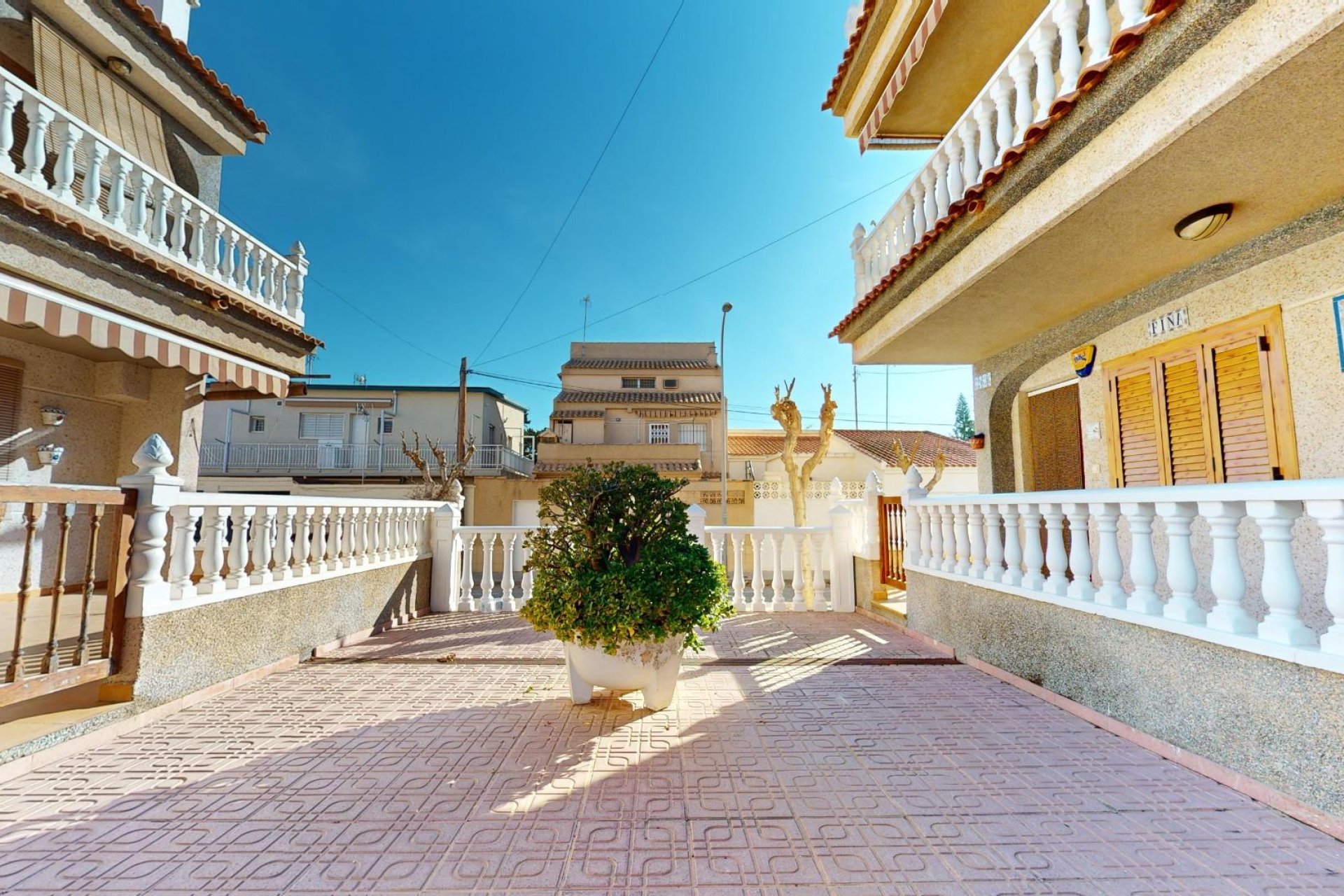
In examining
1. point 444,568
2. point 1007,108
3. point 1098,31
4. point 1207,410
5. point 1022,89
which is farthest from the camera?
point 444,568

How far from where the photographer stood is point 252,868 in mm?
2096

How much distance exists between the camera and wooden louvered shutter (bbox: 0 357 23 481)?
6.42 meters

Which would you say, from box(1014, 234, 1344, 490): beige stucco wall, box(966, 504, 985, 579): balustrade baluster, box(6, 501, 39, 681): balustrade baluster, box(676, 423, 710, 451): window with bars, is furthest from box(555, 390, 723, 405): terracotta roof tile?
box(6, 501, 39, 681): balustrade baluster

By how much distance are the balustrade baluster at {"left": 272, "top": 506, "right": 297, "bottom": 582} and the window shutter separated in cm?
830

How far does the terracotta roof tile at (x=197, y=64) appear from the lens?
6.91 m

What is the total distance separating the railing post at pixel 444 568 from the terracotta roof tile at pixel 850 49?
850 cm

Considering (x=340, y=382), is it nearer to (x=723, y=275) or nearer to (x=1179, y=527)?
(x=723, y=275)

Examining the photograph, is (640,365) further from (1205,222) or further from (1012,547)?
(1205,222)

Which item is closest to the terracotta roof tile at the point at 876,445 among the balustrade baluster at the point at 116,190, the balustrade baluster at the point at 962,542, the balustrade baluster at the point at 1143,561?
the balustrade baluster at the point at 962,542

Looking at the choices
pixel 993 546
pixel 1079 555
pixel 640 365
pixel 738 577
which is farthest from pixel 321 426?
pixel 1079 555

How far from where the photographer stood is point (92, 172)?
5.72 m

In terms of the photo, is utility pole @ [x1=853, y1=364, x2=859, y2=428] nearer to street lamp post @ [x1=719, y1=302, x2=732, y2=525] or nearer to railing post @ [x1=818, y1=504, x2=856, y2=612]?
street lamp post @ [x1=719, y1=302, x2=732, y2=525]

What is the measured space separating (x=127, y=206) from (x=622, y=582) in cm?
818

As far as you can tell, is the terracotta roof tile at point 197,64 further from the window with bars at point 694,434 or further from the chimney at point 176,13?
the window with bars at point 694,434
